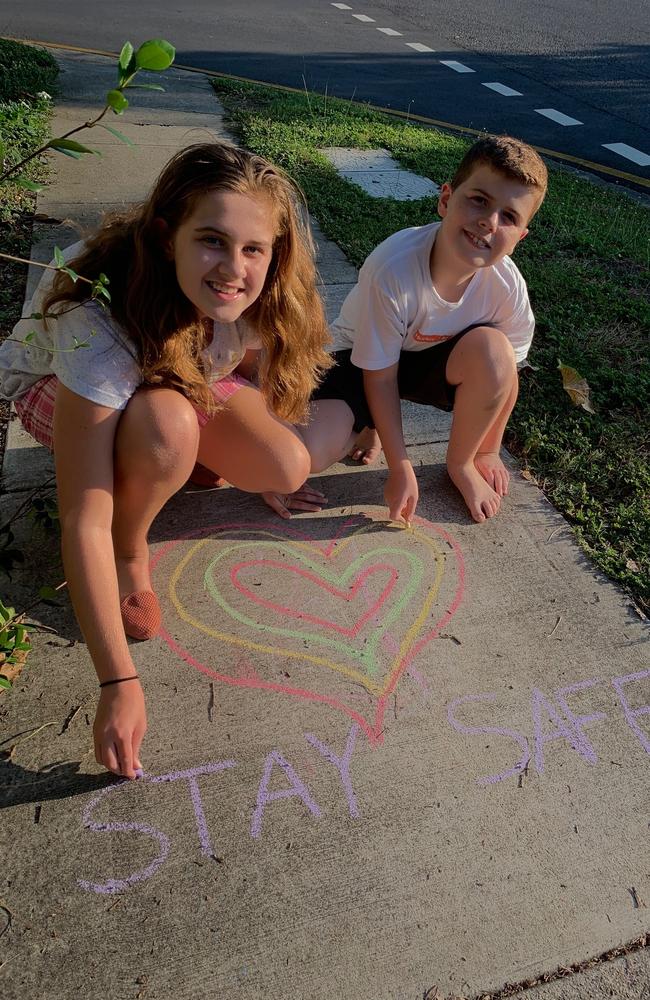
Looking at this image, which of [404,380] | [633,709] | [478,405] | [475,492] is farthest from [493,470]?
[633,709]

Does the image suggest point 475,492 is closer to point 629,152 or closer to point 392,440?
point 392,440

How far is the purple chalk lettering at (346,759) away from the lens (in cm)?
178

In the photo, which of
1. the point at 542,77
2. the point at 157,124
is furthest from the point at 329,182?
the point at 542,77

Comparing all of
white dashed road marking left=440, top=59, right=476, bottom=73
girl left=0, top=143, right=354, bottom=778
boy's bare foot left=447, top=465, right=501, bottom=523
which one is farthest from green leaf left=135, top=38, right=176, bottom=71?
white dashed road marking left=440, top=59, right=476, bottom=73

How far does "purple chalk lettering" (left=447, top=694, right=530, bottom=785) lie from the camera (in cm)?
185

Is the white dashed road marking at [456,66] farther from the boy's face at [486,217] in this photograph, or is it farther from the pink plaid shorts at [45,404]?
the pink plaid shorts at [45,404]

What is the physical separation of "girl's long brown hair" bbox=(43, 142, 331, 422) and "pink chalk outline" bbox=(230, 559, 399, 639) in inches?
19.4

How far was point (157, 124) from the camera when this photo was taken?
608 centimetres

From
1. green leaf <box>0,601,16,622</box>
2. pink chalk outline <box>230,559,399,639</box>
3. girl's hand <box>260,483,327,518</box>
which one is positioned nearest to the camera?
green leaf <box>0,601,16,622</box>

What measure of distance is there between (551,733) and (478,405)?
1.07 metres

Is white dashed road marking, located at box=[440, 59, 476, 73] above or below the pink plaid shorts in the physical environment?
above

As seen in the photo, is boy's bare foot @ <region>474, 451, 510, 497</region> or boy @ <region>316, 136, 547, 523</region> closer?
boy @ <region>316, 136, 547, 523</region>

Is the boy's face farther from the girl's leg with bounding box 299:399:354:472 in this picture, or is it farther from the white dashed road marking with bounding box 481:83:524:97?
the white dashed road marking with bounding box 481:83:524:97

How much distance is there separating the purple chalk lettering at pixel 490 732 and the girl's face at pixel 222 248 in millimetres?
1135
